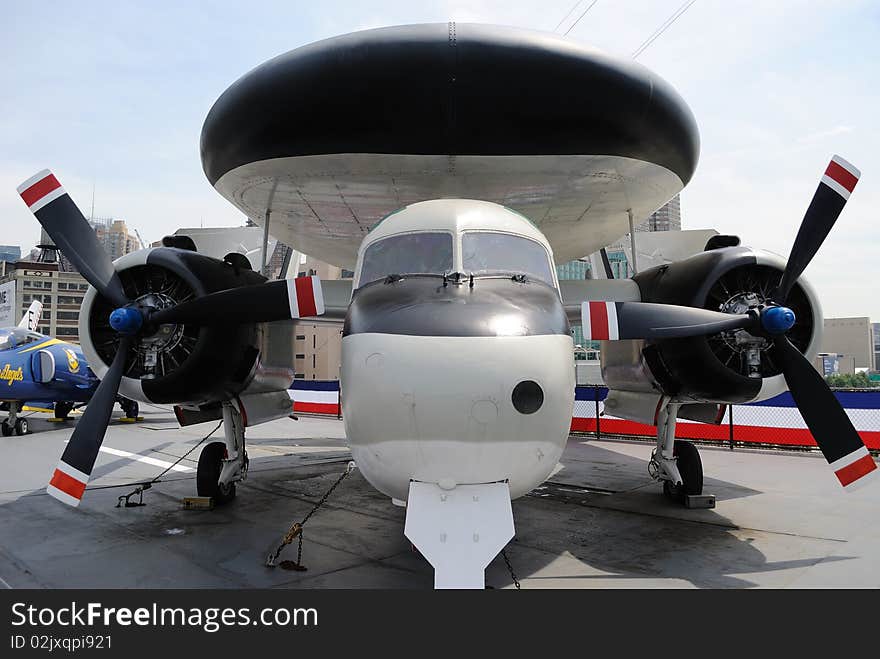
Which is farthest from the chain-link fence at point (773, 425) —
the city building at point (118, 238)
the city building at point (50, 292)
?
the city building at point (118, 238)

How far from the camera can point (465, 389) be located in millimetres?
3877

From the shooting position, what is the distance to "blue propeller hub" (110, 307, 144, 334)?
644 cm

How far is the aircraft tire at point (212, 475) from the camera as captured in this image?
8859mm

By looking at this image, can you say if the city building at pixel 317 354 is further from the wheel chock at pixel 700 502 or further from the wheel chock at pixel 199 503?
the wheel chock at pixel 700 502

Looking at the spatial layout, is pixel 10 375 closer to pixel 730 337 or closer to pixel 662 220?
pixel 730 337

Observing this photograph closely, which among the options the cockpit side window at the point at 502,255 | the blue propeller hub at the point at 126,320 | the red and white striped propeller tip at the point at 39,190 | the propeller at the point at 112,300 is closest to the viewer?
the cockpit side window at the point at 502,255

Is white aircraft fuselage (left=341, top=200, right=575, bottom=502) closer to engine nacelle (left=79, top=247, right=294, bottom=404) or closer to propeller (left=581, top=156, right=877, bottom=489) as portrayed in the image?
propeller (left=581, top=156, right=877, bottom=489)

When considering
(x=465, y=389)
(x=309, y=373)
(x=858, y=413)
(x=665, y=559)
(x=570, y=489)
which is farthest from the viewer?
(x=309, y=373)

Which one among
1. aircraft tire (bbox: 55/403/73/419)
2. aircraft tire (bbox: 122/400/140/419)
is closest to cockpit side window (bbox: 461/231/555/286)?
aircraft tire (bbox: 122/400/140/419)

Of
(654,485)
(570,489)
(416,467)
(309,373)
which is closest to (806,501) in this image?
(654,485)

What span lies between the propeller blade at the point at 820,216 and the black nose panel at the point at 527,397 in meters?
4.05

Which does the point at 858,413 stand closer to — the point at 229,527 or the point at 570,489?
the point at 570,489

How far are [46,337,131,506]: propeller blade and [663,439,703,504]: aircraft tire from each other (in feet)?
25.2

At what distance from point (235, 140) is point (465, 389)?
539cm
